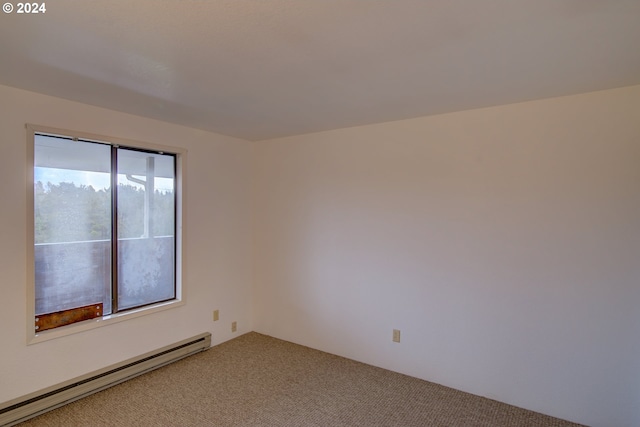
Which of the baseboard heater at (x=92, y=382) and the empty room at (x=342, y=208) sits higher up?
the empty room at (x=342, y=208)

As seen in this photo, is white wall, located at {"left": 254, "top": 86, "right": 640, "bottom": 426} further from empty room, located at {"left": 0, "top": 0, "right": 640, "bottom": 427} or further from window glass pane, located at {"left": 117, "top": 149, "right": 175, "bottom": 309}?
window glass pane, located at {"left": 117, "top": 149, "right": 175, "bottom": 309}

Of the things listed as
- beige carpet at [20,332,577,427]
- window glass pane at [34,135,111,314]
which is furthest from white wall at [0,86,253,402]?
beige carpet at [20,332,577,427]

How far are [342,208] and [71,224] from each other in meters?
2.40

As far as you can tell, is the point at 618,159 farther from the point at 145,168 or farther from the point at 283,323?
the point at 145,168

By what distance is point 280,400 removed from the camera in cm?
269

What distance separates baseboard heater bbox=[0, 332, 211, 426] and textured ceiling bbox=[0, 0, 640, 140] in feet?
7.23

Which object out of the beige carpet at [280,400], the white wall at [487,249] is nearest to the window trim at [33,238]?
the beige carpet at [280,400]

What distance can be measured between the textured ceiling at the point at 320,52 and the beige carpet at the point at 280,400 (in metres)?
2.36

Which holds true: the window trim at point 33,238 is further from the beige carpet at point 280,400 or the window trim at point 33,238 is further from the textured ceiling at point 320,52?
the beige carpet at point 280,400

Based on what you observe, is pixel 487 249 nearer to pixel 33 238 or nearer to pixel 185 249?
pixel 185 249

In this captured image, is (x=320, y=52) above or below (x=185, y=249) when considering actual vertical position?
above

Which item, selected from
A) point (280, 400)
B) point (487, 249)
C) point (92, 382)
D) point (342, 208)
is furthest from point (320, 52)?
point (92, 382)

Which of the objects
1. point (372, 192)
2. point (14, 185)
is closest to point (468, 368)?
point (372, 192)

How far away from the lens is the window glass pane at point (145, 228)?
3031 mm
